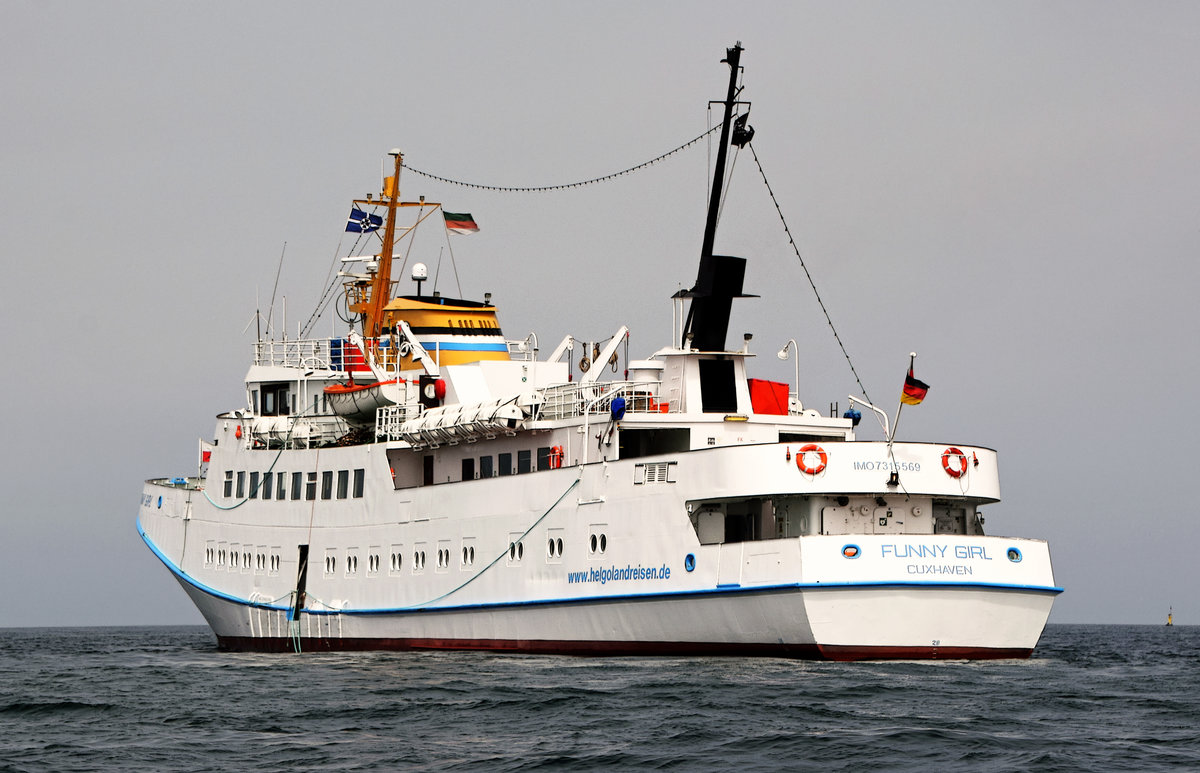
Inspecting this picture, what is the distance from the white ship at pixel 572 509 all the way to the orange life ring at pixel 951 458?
0.22ft

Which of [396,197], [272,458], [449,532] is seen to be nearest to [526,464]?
[449,532]

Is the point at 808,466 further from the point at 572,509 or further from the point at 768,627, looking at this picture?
the point at 572,509

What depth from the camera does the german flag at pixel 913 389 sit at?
2858 cm

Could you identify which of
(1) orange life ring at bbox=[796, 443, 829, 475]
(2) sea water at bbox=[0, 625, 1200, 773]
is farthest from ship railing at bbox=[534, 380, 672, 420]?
(2) sea water at bbox=[0, 625, 1200, 773]

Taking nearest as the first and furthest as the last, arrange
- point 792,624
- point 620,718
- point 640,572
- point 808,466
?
point 620,718 < point 792,624 < point 808,466 < point 640,572

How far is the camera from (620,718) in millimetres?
22281

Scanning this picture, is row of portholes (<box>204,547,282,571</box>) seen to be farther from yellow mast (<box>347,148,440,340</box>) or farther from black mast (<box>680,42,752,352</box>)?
black mast (<box>680,42,752,352</box>)

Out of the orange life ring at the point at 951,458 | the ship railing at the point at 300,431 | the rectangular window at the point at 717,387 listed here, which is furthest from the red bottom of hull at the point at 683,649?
the rectangular window at the point at 717,387

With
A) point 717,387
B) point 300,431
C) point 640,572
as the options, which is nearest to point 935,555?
point 640,572

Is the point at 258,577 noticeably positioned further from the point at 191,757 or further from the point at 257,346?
the point at 191,757

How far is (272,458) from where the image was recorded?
40.4 m

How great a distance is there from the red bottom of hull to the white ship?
0.18 feet

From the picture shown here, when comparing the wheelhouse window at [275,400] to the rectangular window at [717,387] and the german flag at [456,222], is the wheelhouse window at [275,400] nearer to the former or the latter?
the german flag at [456,222]

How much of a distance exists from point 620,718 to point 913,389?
9.41 m
